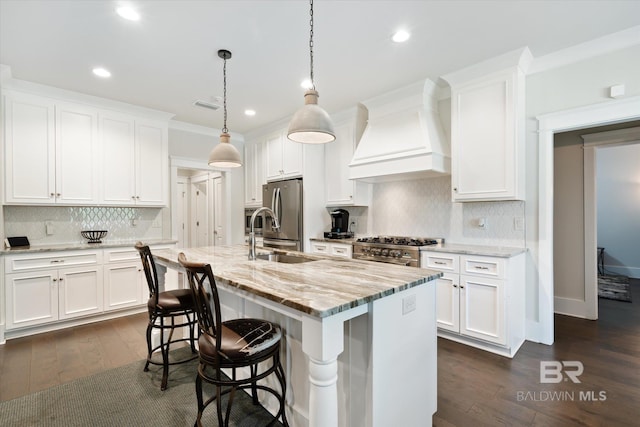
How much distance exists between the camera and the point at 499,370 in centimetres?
244

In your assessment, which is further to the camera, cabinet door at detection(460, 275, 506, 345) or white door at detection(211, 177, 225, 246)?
white door at detection(211, 177, 225, 246)

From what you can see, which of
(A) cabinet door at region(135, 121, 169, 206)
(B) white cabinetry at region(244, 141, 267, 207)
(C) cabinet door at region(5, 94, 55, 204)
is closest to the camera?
(C) cabinet door at region(5, 94, 55, 204)

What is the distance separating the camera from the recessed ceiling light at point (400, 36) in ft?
8.05

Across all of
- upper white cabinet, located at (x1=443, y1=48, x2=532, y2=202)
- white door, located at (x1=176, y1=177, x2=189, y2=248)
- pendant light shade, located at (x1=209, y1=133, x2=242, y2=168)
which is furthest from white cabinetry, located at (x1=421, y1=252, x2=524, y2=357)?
white door, located at (x1=176, y1=177, x2=189, y2=248)

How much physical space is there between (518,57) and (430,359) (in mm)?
2716

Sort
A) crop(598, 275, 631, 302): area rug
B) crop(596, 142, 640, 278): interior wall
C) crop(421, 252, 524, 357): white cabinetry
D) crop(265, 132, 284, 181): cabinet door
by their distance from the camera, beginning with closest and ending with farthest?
crop(421, 252, 524, 357): white cabinetry
crop(598, 275, 631, 302): area rug
crop(265, 132, 284, 181): cabinet door
crop(596, 142, 640, 278): interior wall

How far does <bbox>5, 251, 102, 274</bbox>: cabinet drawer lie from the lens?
315cm

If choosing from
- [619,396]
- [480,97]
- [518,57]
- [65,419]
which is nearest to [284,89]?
[480,97]

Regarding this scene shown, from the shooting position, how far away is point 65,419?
1.91m

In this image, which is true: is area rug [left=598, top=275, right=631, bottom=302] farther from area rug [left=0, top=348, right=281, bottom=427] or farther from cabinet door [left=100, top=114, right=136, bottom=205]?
cabinet door [left=100, top=114, right=136, bottom=205]

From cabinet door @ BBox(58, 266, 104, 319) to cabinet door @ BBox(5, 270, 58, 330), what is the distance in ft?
0.19

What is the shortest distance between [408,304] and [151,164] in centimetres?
406

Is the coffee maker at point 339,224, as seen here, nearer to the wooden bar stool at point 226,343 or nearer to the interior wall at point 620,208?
the wooden bar stool at point 226,343

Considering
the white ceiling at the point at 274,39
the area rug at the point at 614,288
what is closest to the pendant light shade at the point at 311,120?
the white ceiling at the point at 274,39
